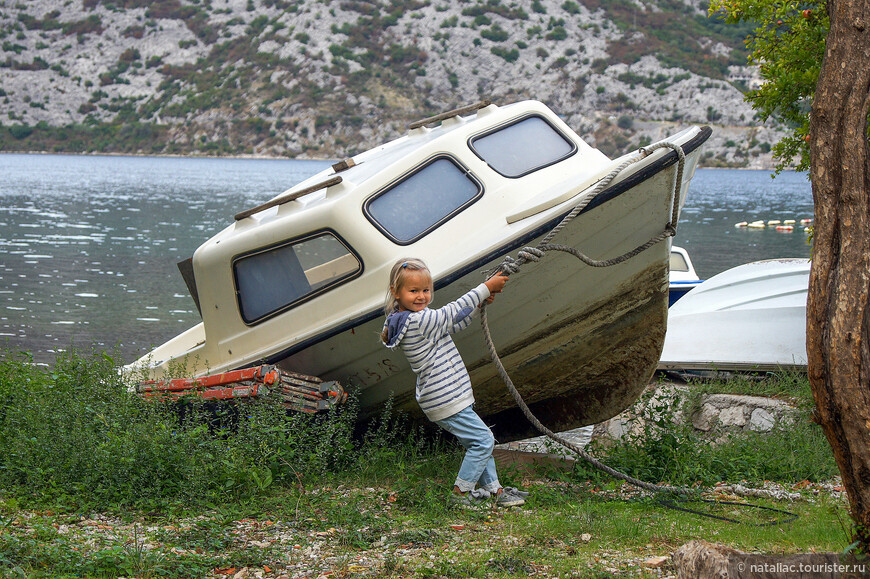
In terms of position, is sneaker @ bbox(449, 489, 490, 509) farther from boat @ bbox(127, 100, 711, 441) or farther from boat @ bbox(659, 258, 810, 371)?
boat @ bbox(659, 258, 810, 371)

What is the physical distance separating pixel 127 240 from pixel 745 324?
27998 mm

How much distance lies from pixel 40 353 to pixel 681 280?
11.5 meters

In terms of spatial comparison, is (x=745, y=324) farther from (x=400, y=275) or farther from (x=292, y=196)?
(x=400, y=275)

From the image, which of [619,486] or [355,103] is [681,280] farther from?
[355,103]

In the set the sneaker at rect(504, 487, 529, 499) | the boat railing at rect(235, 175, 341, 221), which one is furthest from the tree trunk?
the boat railing at rect(235, 175, 341, 221)

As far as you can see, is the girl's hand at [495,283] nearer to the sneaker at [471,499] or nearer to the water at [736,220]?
the sneaker at [471,499]

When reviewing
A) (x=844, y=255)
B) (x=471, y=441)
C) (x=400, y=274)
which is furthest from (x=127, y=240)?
(x=844, y=255)

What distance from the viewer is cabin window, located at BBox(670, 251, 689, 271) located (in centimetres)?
1681

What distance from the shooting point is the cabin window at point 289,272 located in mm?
7348

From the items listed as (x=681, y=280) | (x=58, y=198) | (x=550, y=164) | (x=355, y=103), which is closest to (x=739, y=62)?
(x=355, y=103)

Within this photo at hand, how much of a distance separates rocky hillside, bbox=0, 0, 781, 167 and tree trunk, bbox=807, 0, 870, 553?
97366mm

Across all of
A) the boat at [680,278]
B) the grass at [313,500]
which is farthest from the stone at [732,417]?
the boat at [680,278]

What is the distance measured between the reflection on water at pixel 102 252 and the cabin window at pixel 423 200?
406cm

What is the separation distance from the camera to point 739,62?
11769 cm
